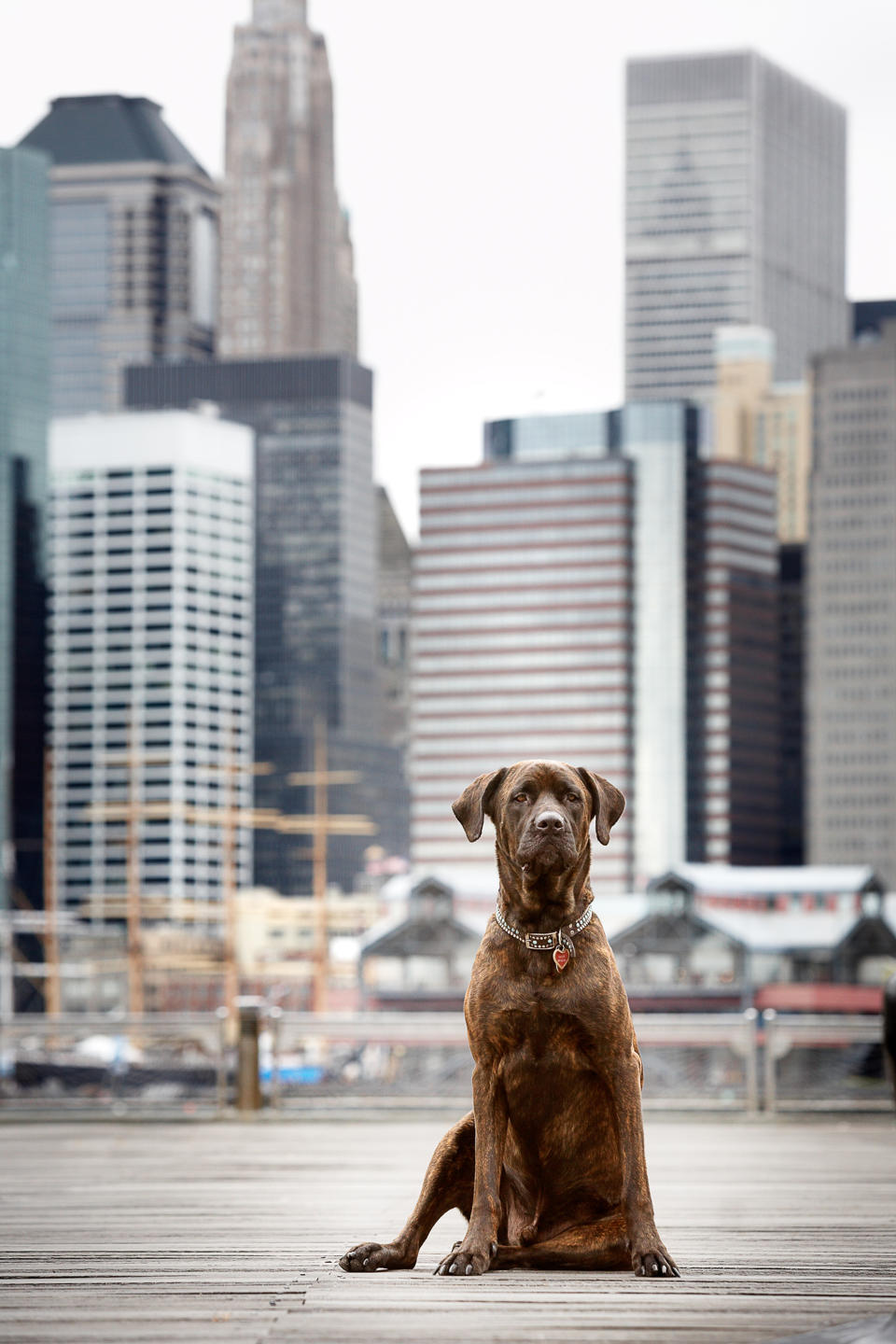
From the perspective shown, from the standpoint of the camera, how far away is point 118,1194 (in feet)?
29.4

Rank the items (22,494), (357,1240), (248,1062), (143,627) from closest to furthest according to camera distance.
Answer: (357,1240) < (248,1062) < (22,494) < (143,627)

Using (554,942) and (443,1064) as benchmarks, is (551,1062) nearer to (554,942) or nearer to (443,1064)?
(554,942)

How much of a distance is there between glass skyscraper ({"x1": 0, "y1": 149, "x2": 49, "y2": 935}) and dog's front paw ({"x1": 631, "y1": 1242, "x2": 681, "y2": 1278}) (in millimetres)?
158132

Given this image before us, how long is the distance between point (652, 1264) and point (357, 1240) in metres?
1.65

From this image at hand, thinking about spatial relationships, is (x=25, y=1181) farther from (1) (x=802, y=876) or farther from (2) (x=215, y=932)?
(2) (x=215, y=932)

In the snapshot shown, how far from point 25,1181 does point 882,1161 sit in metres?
4.29

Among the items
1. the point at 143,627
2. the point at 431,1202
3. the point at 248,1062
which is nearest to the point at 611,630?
the point at 143,627

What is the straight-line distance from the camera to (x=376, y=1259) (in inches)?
228

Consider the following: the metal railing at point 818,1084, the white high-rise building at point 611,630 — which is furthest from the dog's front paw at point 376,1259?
the white high-rise building at point 611,630

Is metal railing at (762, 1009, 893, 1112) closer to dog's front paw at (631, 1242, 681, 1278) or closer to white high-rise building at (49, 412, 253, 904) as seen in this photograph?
dog's front paw at (631, 1242, 681, 1278)

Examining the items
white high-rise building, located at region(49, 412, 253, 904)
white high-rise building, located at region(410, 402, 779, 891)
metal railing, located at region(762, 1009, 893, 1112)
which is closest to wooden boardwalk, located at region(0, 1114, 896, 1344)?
metal railing, located at region(762, 1009, 893, 1112)

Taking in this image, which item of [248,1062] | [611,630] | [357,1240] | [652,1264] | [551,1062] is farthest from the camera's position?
[611,630]

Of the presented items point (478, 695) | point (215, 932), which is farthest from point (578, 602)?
point (215, 932)

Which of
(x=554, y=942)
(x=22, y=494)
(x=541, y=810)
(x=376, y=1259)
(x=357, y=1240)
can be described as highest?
(x=22, y=494)
